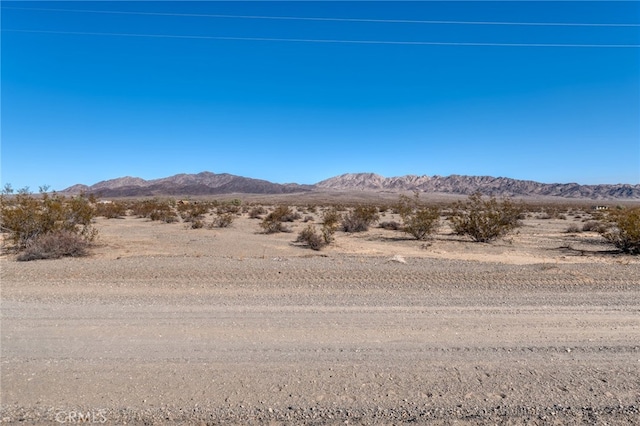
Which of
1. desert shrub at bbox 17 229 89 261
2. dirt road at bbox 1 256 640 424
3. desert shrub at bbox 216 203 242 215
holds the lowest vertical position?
dirt road at bbox 1 256 640 424

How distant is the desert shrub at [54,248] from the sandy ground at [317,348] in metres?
2.78

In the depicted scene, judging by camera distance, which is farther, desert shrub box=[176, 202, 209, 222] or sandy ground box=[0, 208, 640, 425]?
desert shrub box=[176, 202, 209, 222]

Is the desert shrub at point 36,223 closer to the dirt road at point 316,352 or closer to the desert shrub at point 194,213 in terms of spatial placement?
the dirt road at point 316,352

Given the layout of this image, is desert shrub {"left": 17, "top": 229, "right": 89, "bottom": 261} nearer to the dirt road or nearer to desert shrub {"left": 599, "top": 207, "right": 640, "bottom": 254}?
the dirt road

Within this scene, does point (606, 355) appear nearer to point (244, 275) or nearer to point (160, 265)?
point (244, 275)

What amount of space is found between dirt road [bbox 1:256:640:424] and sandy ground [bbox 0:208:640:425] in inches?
0.8

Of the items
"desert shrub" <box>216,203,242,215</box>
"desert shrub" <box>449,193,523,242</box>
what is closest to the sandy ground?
"desert shrub" <box>449,193,523,242</box>

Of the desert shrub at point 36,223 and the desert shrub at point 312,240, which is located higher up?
the desert shrub at point 36,223

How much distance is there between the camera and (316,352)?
17.4 feet

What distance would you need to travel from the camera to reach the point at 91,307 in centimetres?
724

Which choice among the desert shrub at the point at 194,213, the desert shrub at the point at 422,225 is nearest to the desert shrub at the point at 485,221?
the desert shrub at the point at 422,225

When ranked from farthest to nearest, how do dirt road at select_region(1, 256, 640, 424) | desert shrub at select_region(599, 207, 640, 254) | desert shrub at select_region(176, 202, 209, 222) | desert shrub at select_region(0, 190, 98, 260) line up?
1. desert shrub at select_region(176, 202, 209, 222)
2. desert shrub at select_region(599, 207, 640, 254)
3. desert shrub at select_region(0, 190, 98, 260)
4. dirt road at select_region(1, 256, 640, 424)

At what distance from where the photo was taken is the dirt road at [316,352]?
4074 mm

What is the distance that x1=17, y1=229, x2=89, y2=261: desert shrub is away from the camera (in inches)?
513
